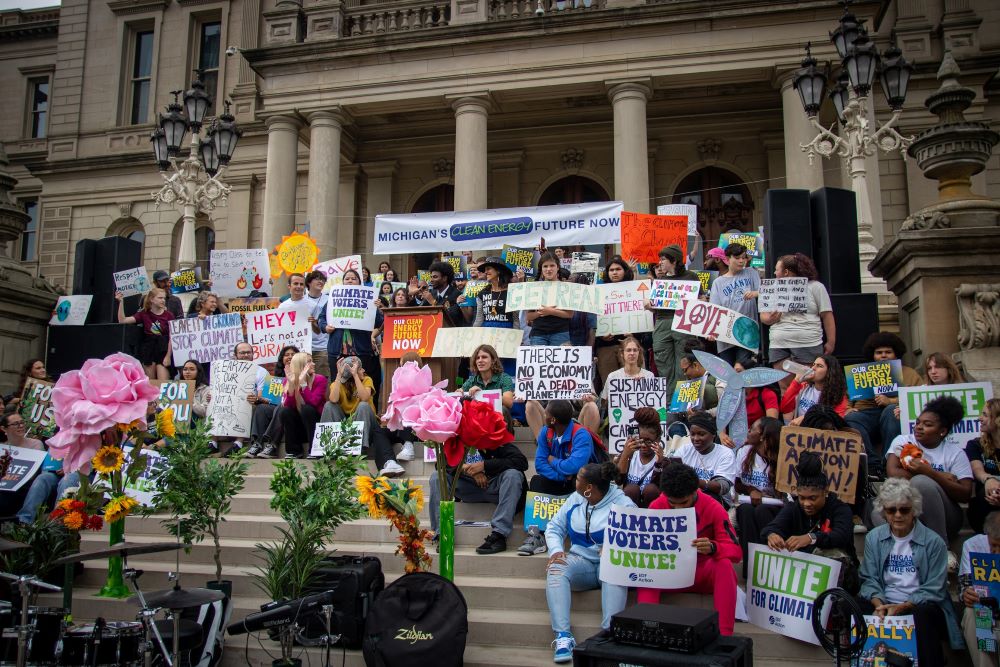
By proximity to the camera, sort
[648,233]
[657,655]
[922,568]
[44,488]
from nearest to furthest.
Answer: [657,655] → [922,568] → [44,488] → [648,233]

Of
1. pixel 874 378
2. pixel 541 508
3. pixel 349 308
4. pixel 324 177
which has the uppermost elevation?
pixel 324 177

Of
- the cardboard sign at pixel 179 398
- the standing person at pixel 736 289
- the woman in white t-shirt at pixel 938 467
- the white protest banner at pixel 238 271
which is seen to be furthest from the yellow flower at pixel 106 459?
the white protest banner at pixel 238 271

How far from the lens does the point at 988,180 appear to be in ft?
65.4

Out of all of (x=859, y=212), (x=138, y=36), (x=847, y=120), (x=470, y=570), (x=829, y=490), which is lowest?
(x=470, y=570)

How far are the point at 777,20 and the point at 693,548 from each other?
1523 cm

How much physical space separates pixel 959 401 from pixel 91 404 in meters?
6.69

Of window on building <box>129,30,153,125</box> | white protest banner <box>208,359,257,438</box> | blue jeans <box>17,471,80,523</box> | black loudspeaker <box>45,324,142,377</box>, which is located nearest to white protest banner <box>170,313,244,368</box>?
black loudspeaker <box>45,324,142,377</box>

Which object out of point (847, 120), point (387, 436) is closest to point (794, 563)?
point (387, 436)

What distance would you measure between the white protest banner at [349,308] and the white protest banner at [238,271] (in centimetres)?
→ 411

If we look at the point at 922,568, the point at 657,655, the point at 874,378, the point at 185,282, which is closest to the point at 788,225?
the point at 874,378

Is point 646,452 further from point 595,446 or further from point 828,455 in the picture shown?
point 828,455

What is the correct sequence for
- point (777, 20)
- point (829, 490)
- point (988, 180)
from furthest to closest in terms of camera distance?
1. point (988, 180)
2. point (777, 20)
3. point (829, 490)

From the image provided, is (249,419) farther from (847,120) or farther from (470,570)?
(847,120)

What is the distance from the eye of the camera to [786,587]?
5895 mm
